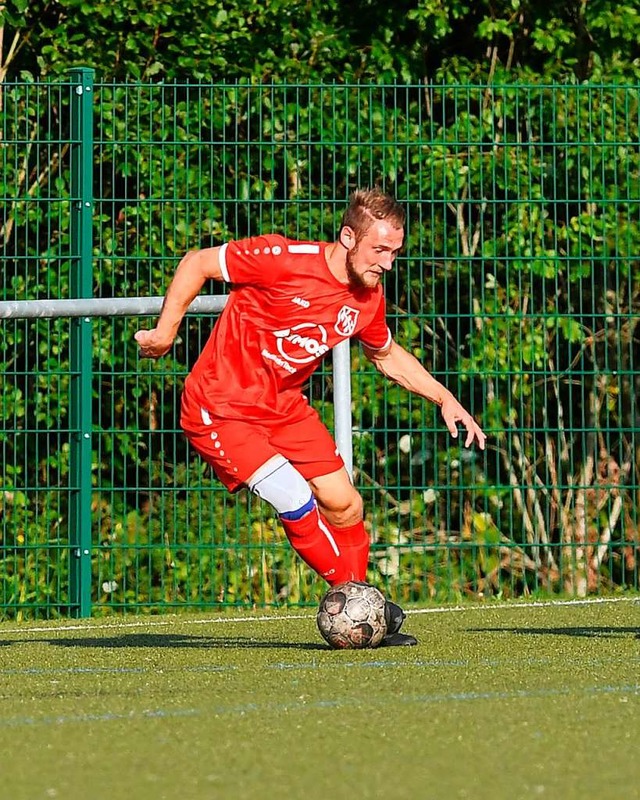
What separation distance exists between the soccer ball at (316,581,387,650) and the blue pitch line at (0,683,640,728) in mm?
1357

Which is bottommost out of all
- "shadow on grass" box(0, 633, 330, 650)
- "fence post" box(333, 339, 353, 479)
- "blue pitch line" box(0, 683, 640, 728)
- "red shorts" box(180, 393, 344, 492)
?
"shadow on grass" box(0, 633, 330, 650)

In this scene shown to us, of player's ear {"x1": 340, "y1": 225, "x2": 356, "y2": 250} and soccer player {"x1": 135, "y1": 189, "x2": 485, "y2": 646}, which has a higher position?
player's ear {"x1": 340, "y1": 225, "x2": 356, "y2": 250}

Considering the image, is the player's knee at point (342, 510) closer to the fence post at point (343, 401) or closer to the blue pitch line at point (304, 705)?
the fence post at point (343, 401)

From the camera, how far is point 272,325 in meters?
6.21

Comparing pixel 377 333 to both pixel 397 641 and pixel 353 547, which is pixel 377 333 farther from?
pixel 397 641

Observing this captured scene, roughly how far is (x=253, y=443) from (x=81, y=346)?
2.63 metres

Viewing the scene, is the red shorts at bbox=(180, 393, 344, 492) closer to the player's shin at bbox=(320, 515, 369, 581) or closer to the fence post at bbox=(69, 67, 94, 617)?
the player's shin at bbox=(320, 515, 369, 581)

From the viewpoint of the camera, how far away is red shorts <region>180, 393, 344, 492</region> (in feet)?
20.3

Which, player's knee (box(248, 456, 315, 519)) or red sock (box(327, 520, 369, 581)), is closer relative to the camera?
player's knee (box(248, 456, 315, 519))

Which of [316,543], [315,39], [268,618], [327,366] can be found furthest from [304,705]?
[315,39]

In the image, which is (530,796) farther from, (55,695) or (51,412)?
(51,412)

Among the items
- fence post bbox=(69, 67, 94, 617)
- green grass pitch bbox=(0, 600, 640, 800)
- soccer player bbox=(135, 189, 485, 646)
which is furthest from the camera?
fence post bbox=(69, 67, 94, 617)

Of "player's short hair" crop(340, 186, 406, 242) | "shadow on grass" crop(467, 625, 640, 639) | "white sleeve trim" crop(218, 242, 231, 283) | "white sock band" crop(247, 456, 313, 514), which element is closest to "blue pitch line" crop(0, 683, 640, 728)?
"white sock band" crop(247, 456, 313, 514)

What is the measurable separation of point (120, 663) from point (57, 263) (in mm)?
3488
